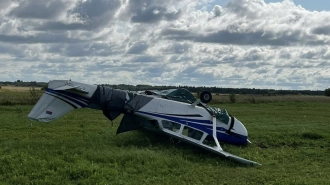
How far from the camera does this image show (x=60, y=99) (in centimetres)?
1332

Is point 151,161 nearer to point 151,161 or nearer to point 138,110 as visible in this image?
point 151,161

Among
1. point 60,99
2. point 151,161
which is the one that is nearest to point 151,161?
point 151,161

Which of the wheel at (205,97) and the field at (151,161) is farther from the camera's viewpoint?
the wheel at (205,97)

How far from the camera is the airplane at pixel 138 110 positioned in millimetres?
13234

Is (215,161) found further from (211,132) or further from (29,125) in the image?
(29,125)

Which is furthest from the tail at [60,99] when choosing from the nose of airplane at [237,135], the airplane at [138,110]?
the nose of airplane at [237,135]

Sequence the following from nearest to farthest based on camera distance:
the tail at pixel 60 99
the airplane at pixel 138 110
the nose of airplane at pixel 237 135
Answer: the tail at pixel 60 99 → the airplane at pixel 138 110 → the nose of airplane at pixel 237 135

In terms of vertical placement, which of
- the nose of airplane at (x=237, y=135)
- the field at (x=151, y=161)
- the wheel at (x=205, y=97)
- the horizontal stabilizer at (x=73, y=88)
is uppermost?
the horizontal stabilizer at (x=73, y=88)

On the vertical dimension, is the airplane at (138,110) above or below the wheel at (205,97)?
below

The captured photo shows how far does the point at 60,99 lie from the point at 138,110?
262 centimetres

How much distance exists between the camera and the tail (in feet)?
42.9

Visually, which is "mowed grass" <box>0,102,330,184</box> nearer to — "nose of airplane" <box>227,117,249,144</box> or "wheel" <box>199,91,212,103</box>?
"nose of airplane" <box>227,117,249,144</box>

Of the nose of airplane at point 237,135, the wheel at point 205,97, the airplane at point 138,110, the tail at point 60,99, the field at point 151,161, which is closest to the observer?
the field at point 151,161

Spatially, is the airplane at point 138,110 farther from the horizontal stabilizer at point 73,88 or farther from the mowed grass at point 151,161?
the mowed grass at point 151,161
